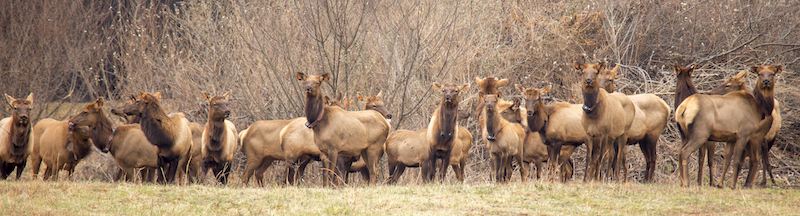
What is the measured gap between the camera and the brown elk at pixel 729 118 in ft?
34.8

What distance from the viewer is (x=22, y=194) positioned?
28.0ft

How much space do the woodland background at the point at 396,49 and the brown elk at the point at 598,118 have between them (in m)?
4.19

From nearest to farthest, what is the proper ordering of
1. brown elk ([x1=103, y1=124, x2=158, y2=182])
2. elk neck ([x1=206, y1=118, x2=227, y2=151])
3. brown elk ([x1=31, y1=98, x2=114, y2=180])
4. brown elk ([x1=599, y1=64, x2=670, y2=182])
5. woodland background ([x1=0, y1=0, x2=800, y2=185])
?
brown elk ([x1=103, y1=124, x2=158, y2=182]) < brown elk ([x1=31, y1=98, x2=114, y2=180]) < elk neck ([x1=206, y1=118, x2=227, y2=151]) < brown elk ([x1=599, y1=64, x2=670, y2=182]) < woodland background ([x1=0, y1=0, x2=800, y2=185])

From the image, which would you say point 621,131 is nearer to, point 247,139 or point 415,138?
point 415,138

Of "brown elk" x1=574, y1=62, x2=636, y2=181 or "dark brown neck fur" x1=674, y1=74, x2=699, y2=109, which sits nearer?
"brown elk" x1=574, y1=62, x2=636, y2=181

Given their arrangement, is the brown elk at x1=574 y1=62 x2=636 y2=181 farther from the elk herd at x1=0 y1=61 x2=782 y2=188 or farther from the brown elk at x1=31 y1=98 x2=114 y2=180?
the brown elk at x1=31 y1=98 x2=114 y2=180

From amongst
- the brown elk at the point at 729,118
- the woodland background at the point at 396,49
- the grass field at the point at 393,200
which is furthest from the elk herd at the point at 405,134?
the woodland background at the point at 396,49

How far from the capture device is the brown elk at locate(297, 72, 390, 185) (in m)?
11.1

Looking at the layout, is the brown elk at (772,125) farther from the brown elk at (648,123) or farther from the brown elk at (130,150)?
the brown elk at (130,150)

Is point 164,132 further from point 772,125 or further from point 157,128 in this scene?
point 772,125

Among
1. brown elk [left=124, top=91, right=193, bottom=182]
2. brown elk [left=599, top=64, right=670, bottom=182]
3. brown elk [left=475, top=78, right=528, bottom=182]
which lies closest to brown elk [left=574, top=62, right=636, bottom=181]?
brown elk [left=599, top=64, right=670, bottom=182]

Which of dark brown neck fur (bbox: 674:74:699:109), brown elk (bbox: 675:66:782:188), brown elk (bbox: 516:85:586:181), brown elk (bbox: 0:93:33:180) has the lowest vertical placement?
brown elk (bbox: 0:93:33:180)

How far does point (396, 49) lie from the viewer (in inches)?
606

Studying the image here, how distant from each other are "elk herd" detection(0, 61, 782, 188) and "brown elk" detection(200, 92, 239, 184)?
2cm
